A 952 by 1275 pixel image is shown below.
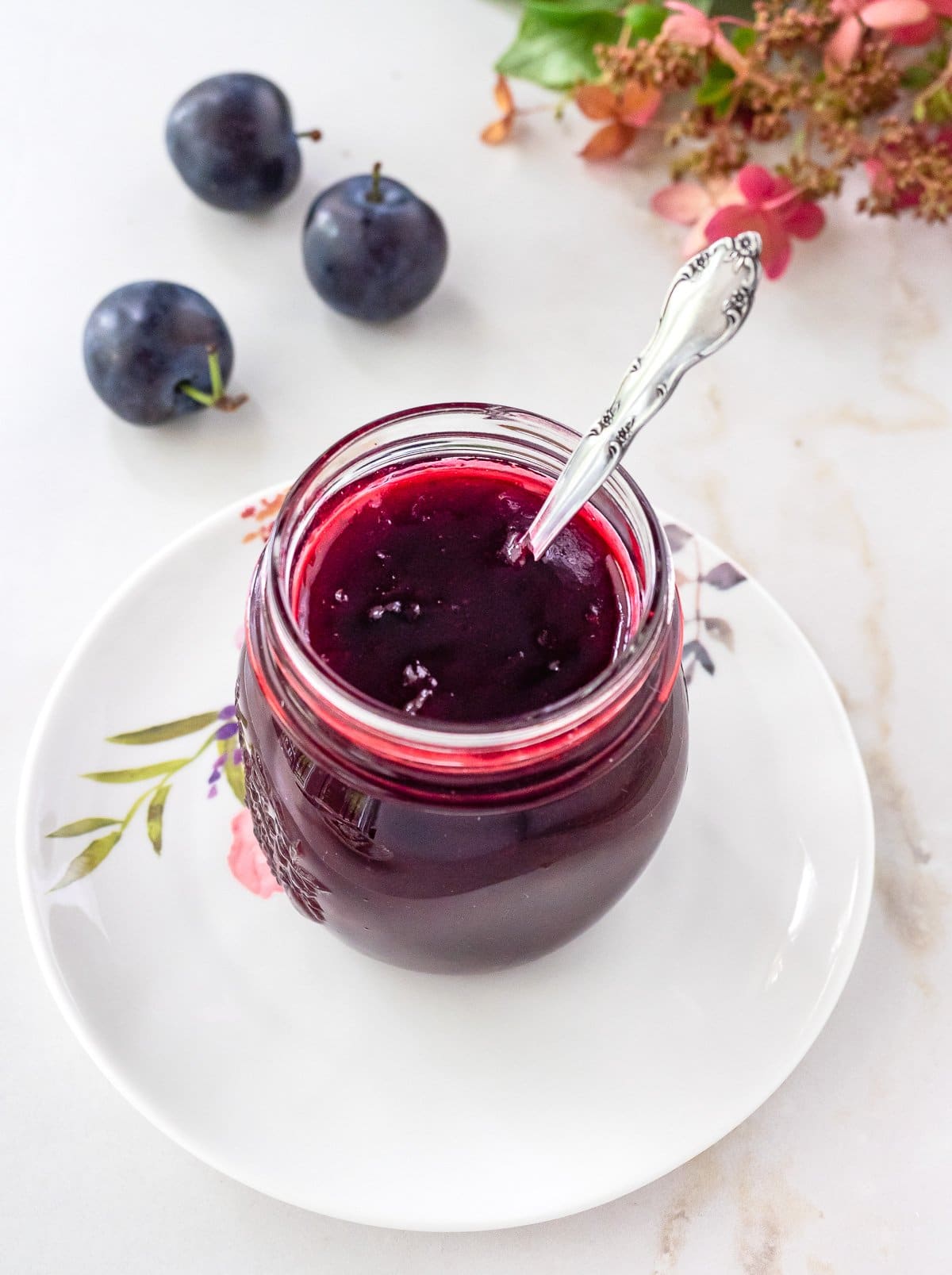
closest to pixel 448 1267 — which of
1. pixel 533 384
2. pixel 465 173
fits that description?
pixel 533 384

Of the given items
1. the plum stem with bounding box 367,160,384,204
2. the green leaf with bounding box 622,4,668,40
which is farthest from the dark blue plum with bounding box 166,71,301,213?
the green leaf with bounding box 622,4,668,40

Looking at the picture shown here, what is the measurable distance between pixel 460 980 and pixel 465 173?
1030 millimetres

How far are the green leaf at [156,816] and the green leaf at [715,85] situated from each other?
3.44 ft

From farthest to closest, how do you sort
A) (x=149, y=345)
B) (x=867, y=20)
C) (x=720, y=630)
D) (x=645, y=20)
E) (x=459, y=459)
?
(x=645, y=20)
(x=867, y=20)
(x=149, y=345)
(x=720, y=630)
(x=459, y=459)

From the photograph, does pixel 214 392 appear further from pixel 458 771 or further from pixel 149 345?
pixel 458 771

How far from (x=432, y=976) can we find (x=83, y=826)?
306 millimetres

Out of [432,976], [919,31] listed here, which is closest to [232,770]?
[432,976]

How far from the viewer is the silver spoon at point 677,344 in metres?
0.77

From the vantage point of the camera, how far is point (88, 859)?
101cm

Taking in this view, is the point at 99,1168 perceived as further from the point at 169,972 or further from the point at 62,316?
the point at 62,316

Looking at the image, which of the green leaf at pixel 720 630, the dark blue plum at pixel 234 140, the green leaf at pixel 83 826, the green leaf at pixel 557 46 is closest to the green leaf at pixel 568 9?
the green leaf at pixel 557 46

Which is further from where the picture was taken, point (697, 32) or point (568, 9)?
point (568, 9)

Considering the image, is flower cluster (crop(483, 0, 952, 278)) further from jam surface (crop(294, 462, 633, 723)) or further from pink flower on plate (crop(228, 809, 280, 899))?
pink flower on plate (crop(228, 809, 280, 899))

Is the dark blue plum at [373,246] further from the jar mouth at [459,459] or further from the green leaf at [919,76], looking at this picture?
the green leaf at [919,76]
